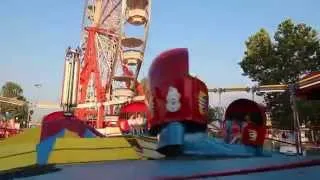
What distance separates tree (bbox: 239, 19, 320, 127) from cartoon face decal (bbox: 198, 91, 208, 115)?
64.9ft

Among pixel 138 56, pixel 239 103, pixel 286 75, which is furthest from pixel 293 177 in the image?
pixel 138 56

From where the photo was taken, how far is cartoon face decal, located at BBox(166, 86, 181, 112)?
705cm

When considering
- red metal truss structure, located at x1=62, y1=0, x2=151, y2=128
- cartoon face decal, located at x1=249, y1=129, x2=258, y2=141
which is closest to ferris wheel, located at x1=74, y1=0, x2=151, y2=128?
red metal truss structure, located at x1=62, y1=0, x2=151, y2=128

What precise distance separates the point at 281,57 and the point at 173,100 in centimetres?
2201

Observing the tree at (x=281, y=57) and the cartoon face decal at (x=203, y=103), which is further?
the tree at (x=281, y=57)

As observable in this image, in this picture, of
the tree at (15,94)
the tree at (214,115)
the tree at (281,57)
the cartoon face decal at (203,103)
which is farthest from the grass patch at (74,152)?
the tree at (15,94)

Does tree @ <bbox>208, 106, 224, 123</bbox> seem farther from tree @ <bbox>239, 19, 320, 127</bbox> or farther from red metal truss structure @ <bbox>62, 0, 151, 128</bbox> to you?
red metal truss structure @ <bbox>62, 0, 151, 128</bbox>

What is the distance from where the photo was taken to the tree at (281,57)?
27203 mm

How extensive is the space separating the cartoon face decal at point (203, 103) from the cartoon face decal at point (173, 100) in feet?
1.30

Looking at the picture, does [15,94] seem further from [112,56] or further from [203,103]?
[203,103]

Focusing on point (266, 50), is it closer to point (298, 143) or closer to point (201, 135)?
point (298, 143)

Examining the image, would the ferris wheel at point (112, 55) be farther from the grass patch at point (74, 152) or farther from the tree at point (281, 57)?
the grass patch at point (74, 152)

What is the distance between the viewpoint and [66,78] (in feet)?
23.0

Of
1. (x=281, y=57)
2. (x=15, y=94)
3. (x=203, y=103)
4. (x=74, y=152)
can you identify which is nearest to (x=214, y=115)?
(x=281, y=57)
